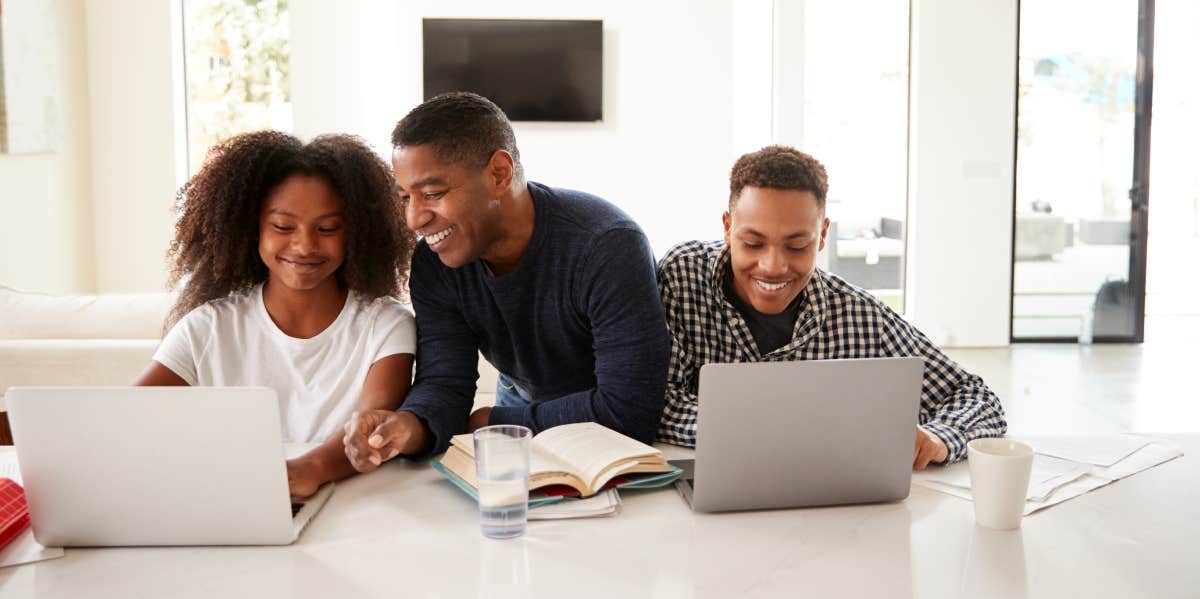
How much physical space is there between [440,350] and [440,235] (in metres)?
0.19

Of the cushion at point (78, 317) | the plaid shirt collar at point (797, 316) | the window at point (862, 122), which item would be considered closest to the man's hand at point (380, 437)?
the plaid shirt collar at point (797, 316)

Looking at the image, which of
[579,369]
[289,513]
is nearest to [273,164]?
[579,369]

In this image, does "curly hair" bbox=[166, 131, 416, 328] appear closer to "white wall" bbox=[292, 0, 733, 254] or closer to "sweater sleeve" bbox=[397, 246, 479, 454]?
"sweater sleeve" bbox=[397, 246, 479, 454]

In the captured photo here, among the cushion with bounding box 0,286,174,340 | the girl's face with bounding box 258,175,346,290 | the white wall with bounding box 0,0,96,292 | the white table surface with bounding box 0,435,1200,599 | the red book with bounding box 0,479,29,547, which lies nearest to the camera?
the white table surface with bounding box 0,435,1200,599

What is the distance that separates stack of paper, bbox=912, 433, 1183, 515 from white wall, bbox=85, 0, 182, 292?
18.1ft

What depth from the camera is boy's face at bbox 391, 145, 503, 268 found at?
1569 millimetres

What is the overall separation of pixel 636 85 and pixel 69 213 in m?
3.30

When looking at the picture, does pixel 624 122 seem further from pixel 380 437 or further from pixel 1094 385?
pixel 380 437

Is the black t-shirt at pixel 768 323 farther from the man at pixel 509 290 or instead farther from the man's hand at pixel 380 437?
the man's hand at pixel 380 437

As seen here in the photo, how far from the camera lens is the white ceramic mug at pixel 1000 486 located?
1.20 metres

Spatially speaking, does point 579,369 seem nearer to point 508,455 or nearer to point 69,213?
point 508,455

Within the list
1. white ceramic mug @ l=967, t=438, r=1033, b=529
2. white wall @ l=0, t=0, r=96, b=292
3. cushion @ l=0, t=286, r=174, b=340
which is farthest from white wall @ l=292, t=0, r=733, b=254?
white ceramic mug @ l=967, t=438, r=1033, b=529

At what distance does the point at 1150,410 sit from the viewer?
451cm

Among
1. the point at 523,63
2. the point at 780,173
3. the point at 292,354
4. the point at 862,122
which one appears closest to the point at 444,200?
the point at 292,354
